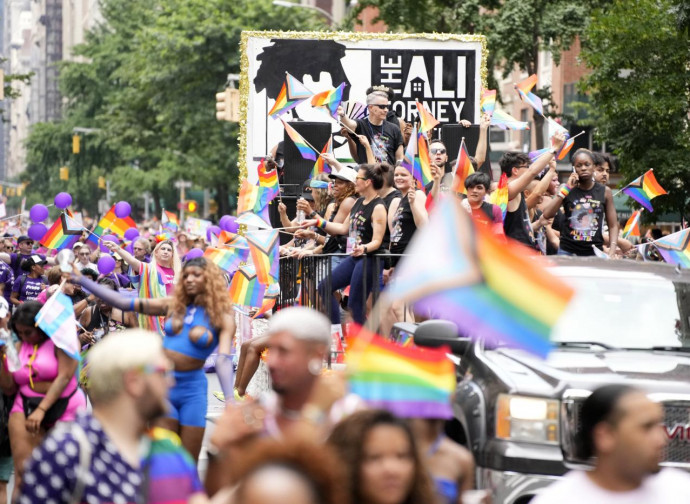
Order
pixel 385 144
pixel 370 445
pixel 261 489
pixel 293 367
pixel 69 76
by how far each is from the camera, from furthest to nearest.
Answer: pixel 69 76, pixel 385 144, pixel 293 367, pixel 370 445, pixel 261 489

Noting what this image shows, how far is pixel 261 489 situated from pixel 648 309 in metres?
5.25

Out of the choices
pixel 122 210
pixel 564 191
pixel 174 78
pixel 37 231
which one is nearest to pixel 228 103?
pixel 122 210

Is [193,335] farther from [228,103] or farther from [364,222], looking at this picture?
[228,103]

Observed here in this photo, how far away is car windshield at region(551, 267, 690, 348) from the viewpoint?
783 centimetres

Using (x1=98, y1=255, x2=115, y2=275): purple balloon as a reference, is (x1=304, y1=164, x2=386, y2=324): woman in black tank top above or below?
above

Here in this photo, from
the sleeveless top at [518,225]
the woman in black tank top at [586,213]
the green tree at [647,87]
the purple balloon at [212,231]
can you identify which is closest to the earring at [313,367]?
the sleeveless top at [518,225]

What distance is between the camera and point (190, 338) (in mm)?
8336

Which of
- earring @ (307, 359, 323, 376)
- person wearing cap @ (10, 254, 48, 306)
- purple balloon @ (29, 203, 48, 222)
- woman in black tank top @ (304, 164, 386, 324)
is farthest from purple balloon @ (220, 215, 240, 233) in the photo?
earring @ (307, 359, 323, 376)

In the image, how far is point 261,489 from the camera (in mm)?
3172

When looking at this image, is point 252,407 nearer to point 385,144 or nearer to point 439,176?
point 439,176

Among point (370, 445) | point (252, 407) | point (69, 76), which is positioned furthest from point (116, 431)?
point (69, 76)

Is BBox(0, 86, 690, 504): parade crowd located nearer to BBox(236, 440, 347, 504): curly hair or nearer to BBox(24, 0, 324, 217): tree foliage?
BBox(236, 440, 347, 504): curly hair

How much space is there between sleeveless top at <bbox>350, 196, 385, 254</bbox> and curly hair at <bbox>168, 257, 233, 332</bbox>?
3.21 metres

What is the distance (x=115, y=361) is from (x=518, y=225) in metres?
7.68
